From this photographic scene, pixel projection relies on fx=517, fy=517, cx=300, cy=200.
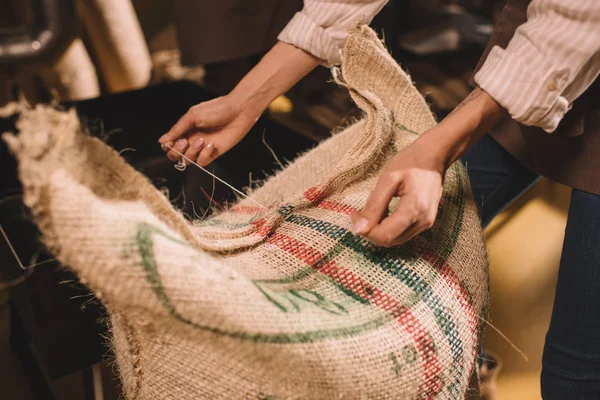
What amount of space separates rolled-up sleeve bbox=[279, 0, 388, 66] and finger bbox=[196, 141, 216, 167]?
7.7 inches

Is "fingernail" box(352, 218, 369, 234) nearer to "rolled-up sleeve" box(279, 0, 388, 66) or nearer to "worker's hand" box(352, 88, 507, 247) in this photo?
"worker's hand" box(352, 88, 507, 247)

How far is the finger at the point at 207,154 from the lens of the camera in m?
0.68

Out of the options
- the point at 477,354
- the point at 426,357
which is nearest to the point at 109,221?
the point at 426,357

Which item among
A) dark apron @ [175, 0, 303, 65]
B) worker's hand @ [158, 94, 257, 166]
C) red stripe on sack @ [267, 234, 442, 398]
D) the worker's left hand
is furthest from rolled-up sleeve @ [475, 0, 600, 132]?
dark apron @ [175, 0, 303, 65]

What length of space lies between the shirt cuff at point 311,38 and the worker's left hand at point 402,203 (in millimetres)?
313

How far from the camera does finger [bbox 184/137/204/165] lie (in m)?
0.67

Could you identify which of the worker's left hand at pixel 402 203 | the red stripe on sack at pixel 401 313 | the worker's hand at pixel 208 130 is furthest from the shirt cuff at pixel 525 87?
the worker's hand at pixel 208 130

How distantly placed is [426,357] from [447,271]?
10 centimetres

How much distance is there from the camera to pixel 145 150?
0.91 meters

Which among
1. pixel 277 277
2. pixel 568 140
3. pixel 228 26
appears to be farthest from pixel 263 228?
pixel 228 26

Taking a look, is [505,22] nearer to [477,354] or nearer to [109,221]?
[477,354]

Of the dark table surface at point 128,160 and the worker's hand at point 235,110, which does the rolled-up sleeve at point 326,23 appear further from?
the dark table surface at point 128,160

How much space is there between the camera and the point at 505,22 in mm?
643

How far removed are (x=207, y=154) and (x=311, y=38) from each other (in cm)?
22
